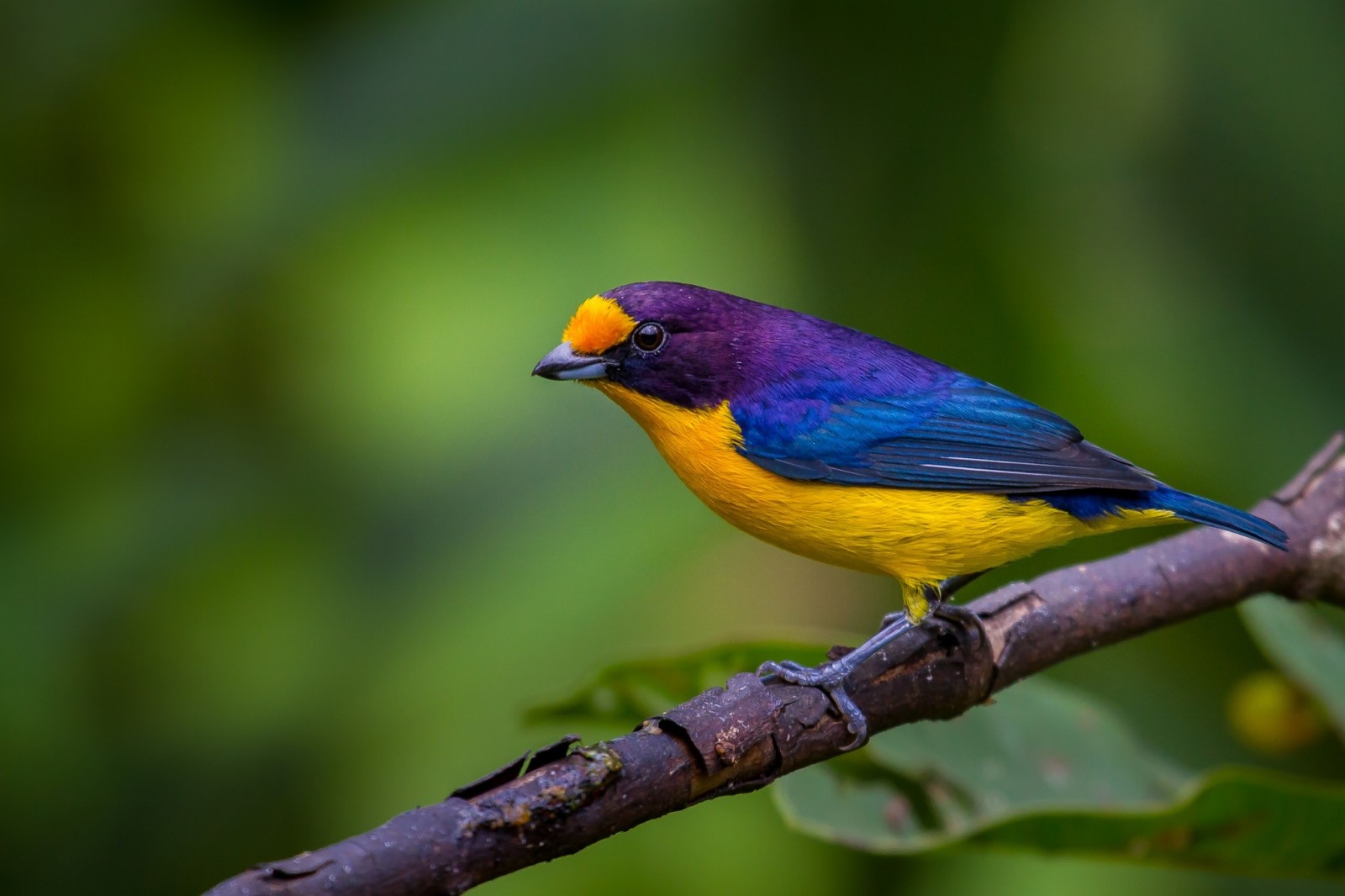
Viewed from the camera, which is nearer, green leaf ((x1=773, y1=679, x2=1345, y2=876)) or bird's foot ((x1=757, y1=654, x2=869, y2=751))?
bird's foot ((x1=757, y1=654, x2=869, y2=751))

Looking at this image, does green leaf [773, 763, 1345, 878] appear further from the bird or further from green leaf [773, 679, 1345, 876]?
the bird

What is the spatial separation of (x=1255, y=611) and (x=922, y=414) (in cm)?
117

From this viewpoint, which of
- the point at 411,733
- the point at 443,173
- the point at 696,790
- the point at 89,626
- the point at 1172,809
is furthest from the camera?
the point at 443,173

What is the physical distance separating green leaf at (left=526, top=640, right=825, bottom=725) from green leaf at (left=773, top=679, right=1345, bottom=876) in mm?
291

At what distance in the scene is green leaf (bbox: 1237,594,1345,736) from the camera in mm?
3248

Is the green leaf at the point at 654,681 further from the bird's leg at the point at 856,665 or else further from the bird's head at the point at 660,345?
the bird's head at the point at 660,345

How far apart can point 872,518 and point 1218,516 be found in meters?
0.73

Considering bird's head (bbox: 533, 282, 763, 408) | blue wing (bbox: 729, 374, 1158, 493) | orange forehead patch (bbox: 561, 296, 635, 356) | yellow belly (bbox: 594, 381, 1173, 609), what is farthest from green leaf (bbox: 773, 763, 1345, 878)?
orange forehead patch (bbox: 561, 296, 635, 356)

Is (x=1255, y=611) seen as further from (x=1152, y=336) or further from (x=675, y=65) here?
(x=675, y=65)

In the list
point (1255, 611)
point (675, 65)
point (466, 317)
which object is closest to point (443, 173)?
point (466, 317)

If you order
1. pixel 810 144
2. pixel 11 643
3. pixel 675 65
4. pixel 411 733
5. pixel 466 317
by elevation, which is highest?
pixel 675 65

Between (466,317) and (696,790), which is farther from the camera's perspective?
(466,317)

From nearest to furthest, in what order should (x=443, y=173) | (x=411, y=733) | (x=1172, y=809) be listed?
(x=1172, y=809), (x=411, y=733), (x=443, y=173)

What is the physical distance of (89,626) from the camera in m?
4.54
